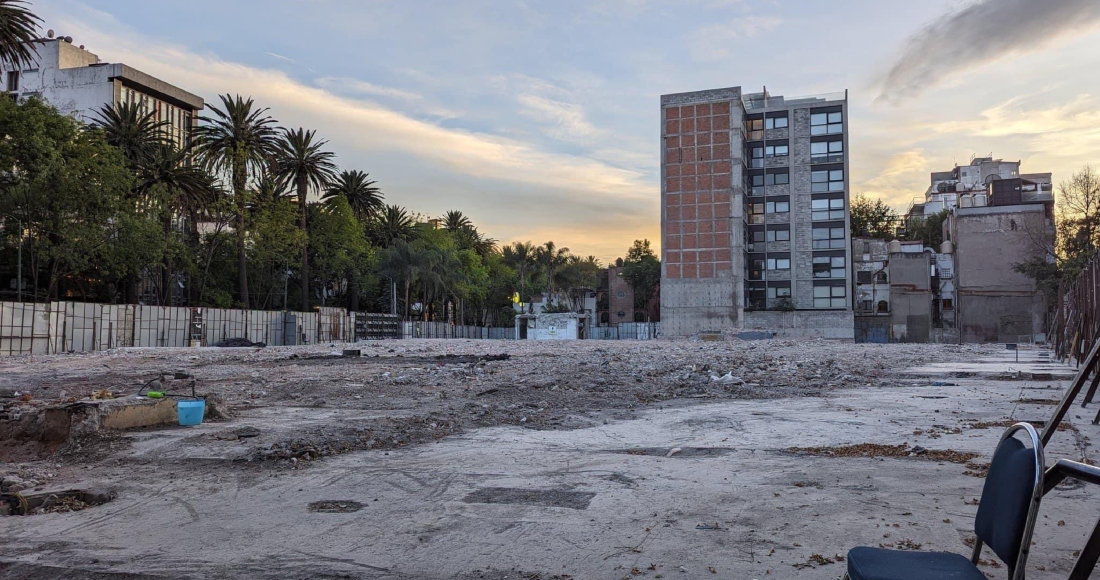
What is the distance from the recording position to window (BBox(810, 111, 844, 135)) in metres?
64.9

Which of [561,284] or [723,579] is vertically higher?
[561,284]

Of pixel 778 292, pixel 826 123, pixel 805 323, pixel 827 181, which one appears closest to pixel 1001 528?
pixel 805 323

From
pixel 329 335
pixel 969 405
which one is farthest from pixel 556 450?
pixel 329 335

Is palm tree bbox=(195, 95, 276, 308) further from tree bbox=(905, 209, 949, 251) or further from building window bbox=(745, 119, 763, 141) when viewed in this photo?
tree bbox=(905, 209, 949, 251)

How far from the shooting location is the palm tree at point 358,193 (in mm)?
64750

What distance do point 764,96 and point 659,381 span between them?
61854 mm

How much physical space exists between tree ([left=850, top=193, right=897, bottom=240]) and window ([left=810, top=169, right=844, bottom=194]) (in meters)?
19.3

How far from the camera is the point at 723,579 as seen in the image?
3613 mm

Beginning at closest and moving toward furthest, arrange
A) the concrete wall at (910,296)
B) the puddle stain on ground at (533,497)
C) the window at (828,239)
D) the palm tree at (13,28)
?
the puddle stain on ground at (533,497)
the palm tree at (13,28)
the concrete wall at (910,296)
the window at (828,239)

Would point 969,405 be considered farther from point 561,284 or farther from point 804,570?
point 561,284

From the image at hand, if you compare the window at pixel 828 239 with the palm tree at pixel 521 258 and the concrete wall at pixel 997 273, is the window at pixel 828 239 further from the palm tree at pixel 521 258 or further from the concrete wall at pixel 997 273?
the palm tree at pixel 521 258

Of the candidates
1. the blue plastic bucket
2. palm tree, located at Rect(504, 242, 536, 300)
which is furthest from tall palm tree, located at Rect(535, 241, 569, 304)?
the blue plastic bucket

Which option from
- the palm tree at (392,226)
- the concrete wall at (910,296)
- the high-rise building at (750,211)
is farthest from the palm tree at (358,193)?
the concrete wall at (910,296)

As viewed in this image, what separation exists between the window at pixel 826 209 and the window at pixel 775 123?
26.3 ft
